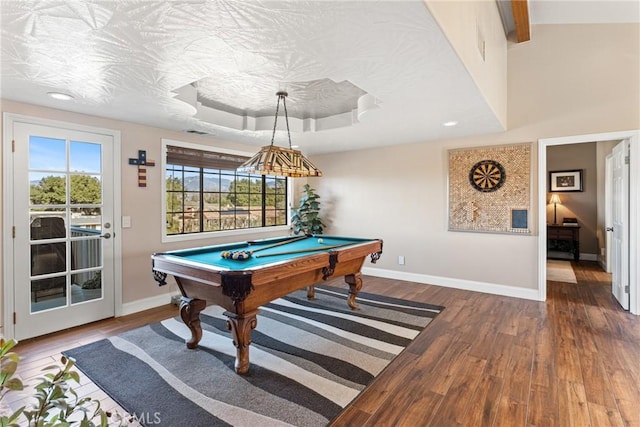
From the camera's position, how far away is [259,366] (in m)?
2.53

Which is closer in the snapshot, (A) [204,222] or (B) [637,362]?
(B) [637,362]

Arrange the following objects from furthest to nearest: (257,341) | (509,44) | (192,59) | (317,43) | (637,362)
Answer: (509,44) → (257,341) → (637,362) → (192,59) → (317,43)

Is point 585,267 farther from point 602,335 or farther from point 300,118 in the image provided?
point 300,118

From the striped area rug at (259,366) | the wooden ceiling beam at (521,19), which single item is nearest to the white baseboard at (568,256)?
the wooden ceiling beam at (521,19)

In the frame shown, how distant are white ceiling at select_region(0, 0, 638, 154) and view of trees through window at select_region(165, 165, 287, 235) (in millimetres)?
976

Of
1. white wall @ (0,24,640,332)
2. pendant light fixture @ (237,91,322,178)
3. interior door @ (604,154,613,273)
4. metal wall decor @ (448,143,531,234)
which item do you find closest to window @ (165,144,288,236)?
white wall @ (0,24,640,332)

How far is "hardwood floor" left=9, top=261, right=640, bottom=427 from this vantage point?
199 centimetres

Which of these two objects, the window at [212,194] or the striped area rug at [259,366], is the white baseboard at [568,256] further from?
the window at [212,194]

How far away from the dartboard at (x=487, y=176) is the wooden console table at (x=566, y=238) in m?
3.30

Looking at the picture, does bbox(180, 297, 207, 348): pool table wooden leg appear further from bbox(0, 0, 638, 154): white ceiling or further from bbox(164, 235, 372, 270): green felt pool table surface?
bbox(0, 0, 638, 154): white ceiling

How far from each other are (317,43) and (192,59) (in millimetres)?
892

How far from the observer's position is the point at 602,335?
3.09 m

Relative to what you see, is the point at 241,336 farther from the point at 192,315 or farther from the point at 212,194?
the point at 212,194

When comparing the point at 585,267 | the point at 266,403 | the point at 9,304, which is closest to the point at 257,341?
the point at 266,403
